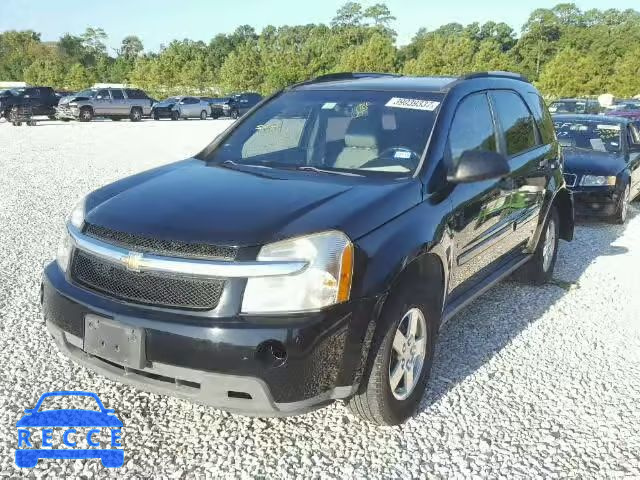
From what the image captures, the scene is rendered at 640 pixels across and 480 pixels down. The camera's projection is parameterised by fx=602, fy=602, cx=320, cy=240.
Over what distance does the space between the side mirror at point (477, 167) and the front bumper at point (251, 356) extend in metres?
1.02

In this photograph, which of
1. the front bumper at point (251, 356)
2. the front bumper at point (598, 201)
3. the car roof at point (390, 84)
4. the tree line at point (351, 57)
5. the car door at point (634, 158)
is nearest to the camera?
the front bumper at point (251, 356)

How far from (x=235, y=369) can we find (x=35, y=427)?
131cm

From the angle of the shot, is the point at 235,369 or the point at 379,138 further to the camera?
the point at 379,138

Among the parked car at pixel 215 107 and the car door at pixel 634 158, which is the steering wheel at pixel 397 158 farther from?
the parked car at pixel 215 107

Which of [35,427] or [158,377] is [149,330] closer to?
[158,377]

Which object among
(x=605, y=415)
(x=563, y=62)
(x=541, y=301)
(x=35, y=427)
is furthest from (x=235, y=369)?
(x=563, y=62)

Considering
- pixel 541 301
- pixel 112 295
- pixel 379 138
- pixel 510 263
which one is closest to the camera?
pixel 112 295

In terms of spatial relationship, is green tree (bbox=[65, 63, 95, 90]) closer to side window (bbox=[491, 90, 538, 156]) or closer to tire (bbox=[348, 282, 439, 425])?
side window (bbox=[491, 90, 538, 156])

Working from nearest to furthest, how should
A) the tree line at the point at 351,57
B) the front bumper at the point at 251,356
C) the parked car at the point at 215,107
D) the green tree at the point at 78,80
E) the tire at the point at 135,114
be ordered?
the front bumper at the point at 251,356 < the tire at the point at 135,114 < the parked car at the point at 215,107 < the tree line at the point at 351,57 < the green tree at the point at 78,80

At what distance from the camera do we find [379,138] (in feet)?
12.2

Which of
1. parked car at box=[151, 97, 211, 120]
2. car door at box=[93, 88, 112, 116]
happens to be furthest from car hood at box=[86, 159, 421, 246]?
parked car at box=[151, 97, 211, 120]

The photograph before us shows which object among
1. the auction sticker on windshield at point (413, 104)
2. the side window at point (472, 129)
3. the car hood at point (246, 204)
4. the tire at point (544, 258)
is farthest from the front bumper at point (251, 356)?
the tire at point (544, 258)

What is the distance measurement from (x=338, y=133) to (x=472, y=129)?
89 centimetres

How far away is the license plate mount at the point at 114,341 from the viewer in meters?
2.57
